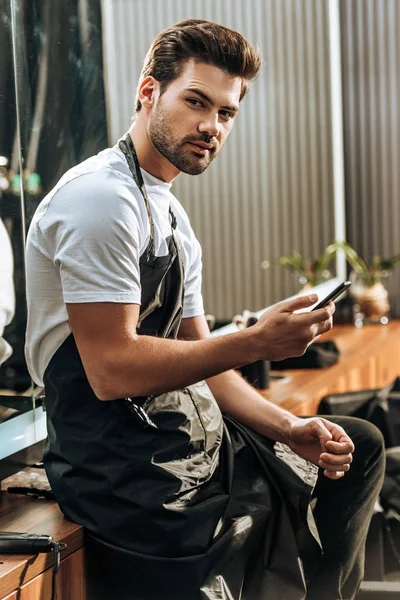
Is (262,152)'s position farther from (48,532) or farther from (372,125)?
(48,532)

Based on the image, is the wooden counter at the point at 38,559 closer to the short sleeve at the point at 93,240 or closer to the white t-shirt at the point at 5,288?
the white t-shirt at the point at 5,288

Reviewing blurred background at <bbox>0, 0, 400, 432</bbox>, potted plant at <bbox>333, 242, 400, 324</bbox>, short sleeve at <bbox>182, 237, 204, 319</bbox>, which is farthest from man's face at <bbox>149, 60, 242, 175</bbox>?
potted plant at <bbox>333, 242, 400, 324</bbox>

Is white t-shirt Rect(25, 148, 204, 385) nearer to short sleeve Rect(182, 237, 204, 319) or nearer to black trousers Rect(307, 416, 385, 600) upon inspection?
short sleeve Rect(182, 237, 204, 319)

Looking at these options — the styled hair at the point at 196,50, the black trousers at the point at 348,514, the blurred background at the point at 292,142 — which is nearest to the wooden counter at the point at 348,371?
the blurred background at the point at 292,142

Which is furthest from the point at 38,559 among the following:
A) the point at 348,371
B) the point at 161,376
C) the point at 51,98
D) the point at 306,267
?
the point at 306,267

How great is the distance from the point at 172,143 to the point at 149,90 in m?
0.14

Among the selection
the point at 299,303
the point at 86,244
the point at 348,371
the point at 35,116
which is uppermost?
the point at 35,116

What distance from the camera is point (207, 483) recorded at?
1.84 meters

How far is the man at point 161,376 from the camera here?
1.62m

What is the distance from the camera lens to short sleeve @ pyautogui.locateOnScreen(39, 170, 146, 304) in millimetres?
1596

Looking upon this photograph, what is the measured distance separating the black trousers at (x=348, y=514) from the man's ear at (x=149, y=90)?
0.91 meters

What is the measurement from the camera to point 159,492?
173 centimetres

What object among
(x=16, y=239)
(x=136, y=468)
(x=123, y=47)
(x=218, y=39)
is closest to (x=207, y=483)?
(x=136, y=468)

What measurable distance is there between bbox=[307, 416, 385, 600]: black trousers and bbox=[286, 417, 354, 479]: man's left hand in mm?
90
